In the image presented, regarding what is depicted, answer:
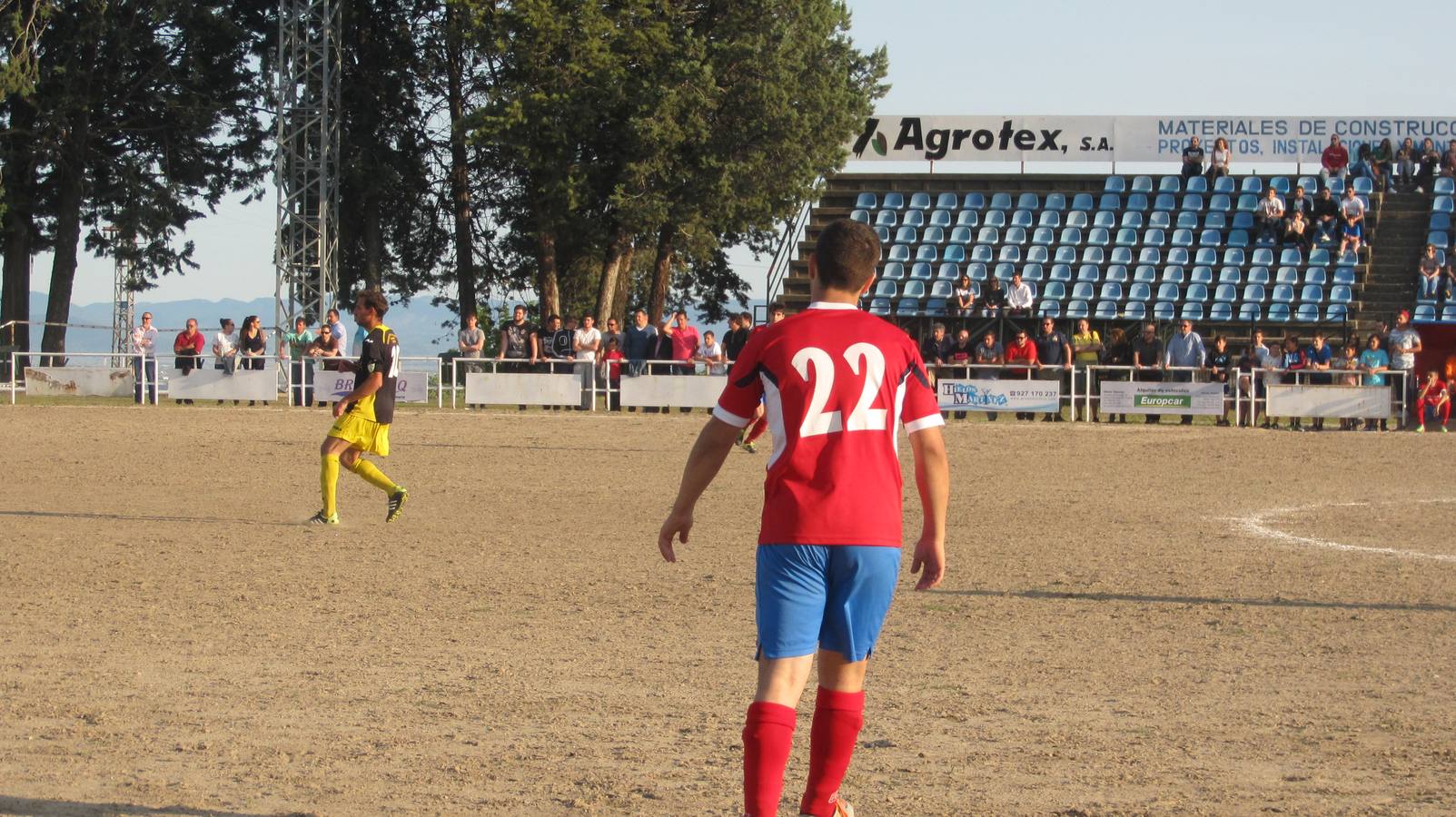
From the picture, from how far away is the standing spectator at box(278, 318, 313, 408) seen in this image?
29406 millimetres

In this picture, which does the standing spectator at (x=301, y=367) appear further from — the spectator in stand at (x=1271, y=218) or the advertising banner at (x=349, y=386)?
the spectator in stand at (x=1271, y=218)

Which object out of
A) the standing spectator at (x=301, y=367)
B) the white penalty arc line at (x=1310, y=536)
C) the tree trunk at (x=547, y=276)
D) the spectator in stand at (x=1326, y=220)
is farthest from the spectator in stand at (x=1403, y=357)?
the tree trunk at (x=547, y=276)

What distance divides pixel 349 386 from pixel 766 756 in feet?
81.5

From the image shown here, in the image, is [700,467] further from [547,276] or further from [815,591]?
[547,276]

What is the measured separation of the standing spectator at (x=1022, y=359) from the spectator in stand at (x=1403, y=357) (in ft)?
19.8

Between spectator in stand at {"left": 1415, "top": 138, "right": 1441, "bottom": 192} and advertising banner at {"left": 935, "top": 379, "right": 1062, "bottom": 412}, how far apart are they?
18.2 m

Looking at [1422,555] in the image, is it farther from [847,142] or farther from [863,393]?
[847,142]

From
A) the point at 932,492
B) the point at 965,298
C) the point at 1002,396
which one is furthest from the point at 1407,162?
the point at 932,492

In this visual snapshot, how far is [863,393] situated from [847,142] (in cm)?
4150

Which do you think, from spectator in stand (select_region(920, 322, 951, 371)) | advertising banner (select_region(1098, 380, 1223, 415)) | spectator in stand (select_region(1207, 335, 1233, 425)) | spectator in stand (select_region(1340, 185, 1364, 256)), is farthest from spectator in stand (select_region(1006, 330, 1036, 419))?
spectator in stand (select_region(1340, 185, 1364, 256))

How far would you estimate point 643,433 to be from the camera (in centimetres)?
2417

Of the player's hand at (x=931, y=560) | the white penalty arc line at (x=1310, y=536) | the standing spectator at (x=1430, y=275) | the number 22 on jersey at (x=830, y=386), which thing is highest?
the standing spectator at (x=1430, y=275)

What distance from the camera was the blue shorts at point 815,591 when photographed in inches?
177

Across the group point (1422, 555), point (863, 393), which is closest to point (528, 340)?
point (1422, 555)
